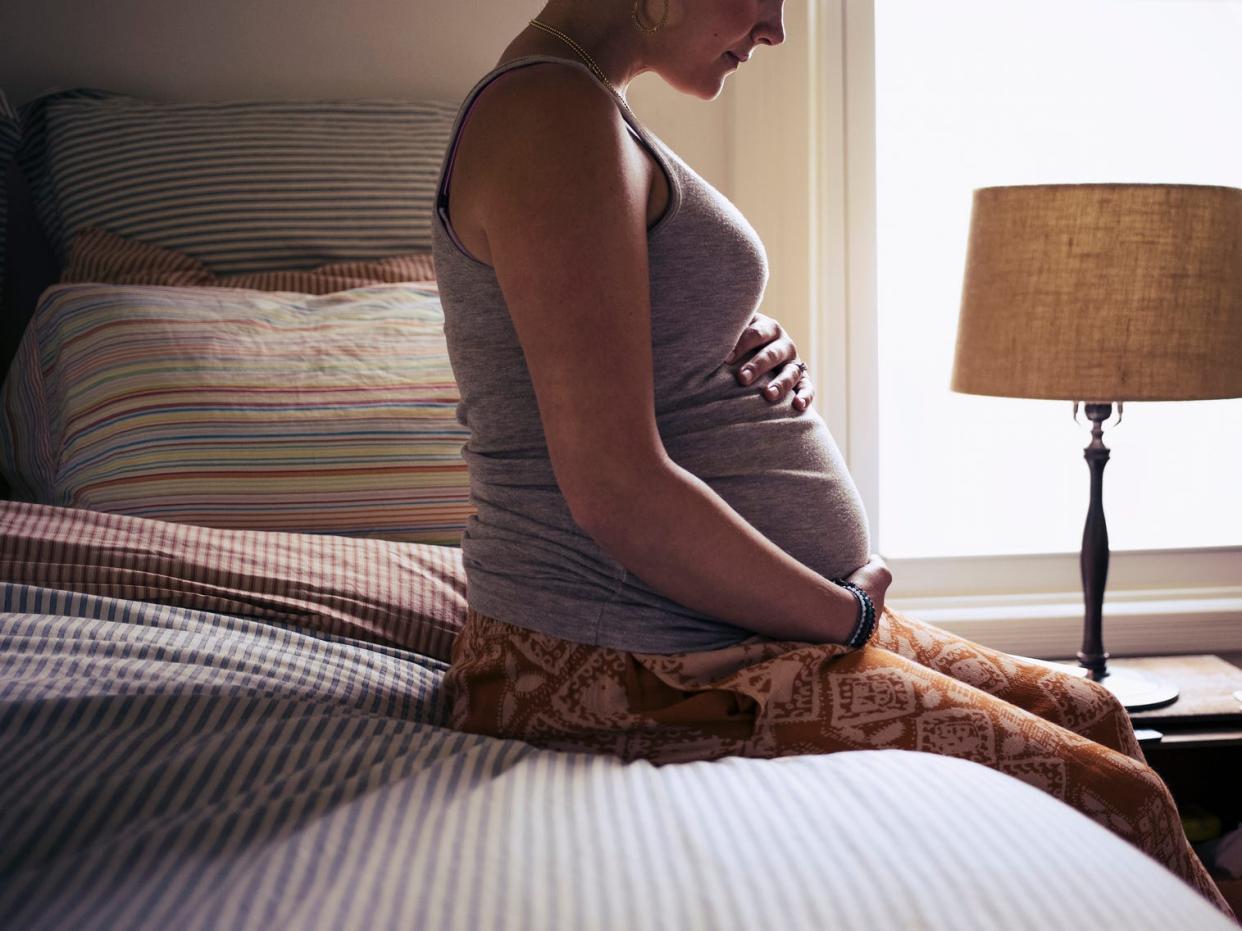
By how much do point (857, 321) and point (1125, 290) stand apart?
0.62m

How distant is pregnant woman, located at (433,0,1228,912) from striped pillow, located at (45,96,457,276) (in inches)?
30.8

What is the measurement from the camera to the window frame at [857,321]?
1.93m

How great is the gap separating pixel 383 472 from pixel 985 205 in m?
0.87

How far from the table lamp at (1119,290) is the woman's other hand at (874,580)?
0.49m

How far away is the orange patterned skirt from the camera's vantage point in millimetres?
858

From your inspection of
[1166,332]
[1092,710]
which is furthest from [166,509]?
[1166,332]

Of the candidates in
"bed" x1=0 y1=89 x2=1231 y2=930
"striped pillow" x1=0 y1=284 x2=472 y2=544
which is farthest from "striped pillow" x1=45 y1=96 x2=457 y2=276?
"striped pillow" x1=0 y1=284 x2=472 y2=544

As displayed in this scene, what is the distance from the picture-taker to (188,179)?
173cm

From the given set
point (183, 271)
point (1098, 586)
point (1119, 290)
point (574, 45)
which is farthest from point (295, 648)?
point (1098, 586)

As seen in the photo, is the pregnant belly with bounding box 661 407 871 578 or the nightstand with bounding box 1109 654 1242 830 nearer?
the pregnant belly with bounding box 661 407 871 578

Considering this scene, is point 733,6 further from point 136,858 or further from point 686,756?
point 136,858

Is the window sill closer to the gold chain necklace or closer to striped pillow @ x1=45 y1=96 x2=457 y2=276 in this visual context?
striped pillow @ x1=45 y1=96 x2=457 y2=276

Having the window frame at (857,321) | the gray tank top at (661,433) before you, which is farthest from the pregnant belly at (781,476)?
the window frame at (857,321)

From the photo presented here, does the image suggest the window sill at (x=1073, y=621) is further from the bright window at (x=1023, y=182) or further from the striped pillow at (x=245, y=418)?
the striped pillow at (x=245, y=418)
